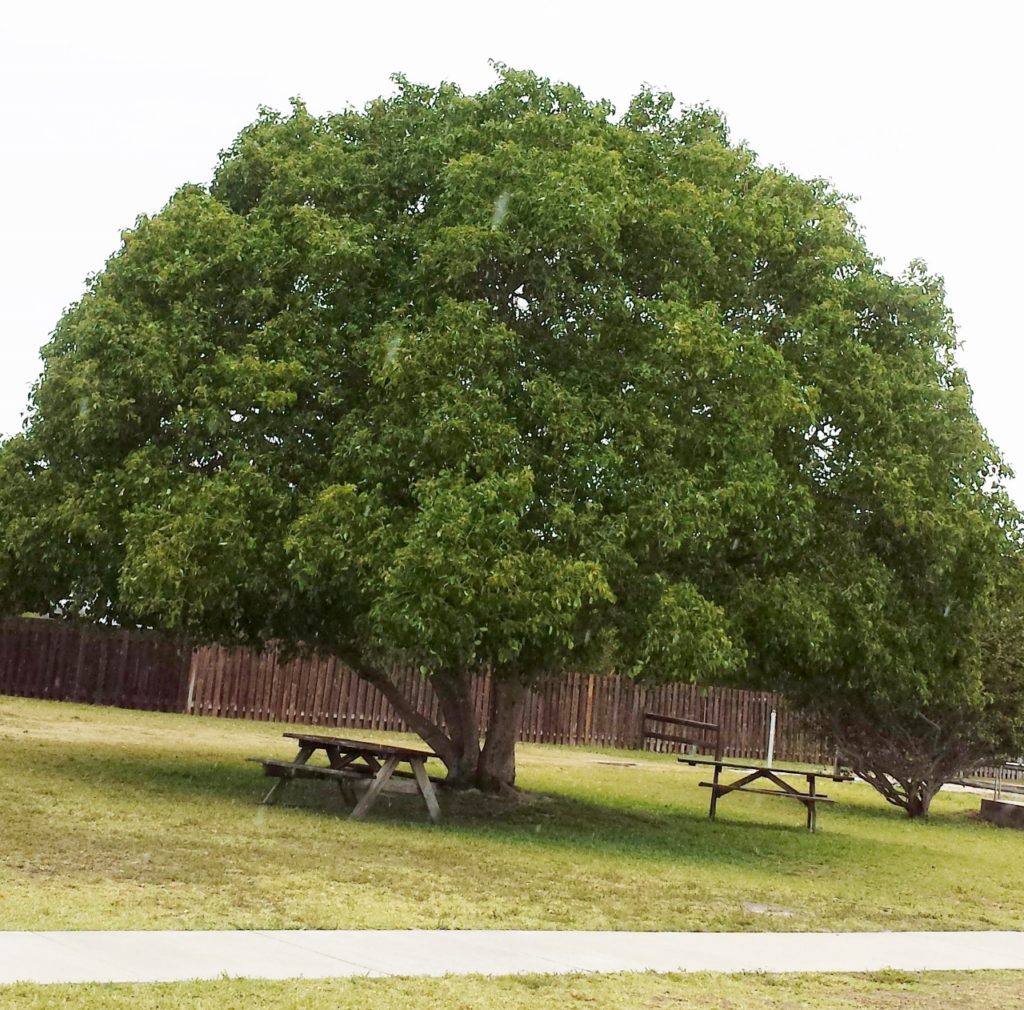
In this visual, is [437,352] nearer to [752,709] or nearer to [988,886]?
[988,886]

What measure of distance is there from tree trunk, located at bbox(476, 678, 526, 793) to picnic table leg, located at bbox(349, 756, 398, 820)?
9.27 feet

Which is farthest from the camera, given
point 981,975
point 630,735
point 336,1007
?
point 630,735

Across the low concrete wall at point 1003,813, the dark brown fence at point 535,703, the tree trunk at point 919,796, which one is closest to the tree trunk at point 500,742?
the tree trunk at point 919,796

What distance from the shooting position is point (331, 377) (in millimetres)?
16859

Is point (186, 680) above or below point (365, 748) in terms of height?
above

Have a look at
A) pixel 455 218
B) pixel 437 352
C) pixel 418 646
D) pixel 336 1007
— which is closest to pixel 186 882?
pixel 336 1007

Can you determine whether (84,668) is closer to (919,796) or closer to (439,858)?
(919,796)

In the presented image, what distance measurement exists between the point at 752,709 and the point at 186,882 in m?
30.4

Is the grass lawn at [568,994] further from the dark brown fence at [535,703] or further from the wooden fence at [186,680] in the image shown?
the wooden fence at [186,680]

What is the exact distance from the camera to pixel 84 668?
33.5m

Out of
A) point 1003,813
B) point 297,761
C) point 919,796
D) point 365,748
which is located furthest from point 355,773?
point 1003,813

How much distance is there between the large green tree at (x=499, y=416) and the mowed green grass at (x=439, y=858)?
6.16 feet

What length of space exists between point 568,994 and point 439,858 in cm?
576

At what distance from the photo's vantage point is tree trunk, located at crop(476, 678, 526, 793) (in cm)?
1892
